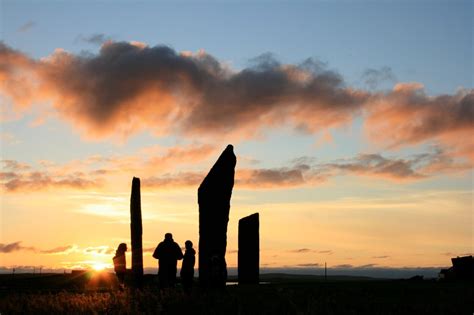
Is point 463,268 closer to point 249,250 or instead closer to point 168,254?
point 249,250

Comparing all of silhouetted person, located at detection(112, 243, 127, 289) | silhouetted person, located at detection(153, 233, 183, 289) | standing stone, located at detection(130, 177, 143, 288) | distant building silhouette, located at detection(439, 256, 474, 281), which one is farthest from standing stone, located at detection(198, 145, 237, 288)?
distant building silhouette, located at detection(439, 256, 474, 281)

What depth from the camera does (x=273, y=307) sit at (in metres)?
15.3

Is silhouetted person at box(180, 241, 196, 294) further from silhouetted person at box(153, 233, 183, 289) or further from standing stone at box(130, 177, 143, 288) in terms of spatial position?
standing stone at box(130, 177, 143, 288)

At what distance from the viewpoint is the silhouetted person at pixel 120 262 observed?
31797 millimetres

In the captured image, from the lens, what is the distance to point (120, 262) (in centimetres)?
3194

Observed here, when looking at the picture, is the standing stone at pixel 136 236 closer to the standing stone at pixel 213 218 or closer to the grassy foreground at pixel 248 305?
the standing stone at pixel 213 218

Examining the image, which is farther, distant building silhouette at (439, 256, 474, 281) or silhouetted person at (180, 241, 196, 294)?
distant building silhouette at (439, 256, 474, 281)

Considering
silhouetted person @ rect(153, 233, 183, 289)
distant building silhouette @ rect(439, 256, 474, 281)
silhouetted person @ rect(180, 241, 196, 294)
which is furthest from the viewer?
distant building silhouette @ rect(439, 256, 474, 281)

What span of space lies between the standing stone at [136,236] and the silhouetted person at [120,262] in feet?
6.66

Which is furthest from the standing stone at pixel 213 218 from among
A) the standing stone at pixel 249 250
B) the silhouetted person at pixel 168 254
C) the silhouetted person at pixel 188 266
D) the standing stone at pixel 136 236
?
the standing stone at pixel 249 250

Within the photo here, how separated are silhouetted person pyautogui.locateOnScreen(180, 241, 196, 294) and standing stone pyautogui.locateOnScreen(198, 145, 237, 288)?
1.00 ft

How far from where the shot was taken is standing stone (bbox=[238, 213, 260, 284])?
103ft

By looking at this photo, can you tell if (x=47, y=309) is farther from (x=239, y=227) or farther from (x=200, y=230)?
(x=239, y=227)

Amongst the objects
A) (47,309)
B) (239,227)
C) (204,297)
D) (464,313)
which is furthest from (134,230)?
(464,313)
